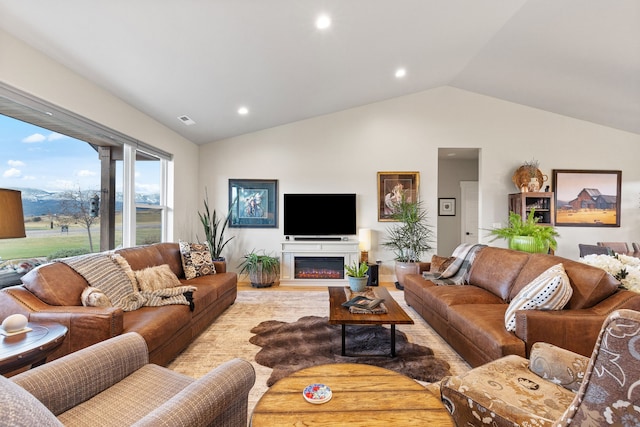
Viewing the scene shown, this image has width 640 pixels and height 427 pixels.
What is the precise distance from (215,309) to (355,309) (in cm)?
163

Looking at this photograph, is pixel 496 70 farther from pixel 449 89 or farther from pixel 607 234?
pixel 607 234

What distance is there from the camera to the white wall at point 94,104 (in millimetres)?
2097

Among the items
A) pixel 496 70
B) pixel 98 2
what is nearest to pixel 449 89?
pixel 496 70

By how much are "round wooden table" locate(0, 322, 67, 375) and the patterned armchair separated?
1.96m

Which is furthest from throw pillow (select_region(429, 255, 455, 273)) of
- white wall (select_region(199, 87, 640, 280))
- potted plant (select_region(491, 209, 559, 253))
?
white wall (select_region(199, 87, 640, 280))

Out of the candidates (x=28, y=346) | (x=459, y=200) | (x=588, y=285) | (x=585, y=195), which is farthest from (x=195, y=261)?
(x=585, y=195)

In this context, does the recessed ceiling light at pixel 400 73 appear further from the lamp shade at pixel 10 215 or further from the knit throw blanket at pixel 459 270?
the lamp shade at pixel 10 215

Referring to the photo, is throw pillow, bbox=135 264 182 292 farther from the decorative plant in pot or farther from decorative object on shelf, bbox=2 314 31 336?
the decorative plant in pot

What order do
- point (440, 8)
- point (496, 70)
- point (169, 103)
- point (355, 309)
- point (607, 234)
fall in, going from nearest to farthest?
point (355, 309) < point (440, 8) < point (169, 103) < point (496, 70) < point (607, 234)

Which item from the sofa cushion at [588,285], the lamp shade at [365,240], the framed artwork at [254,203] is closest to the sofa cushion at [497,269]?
the sofa cushion at [588,285]

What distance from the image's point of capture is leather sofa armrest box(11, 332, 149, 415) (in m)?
1.10

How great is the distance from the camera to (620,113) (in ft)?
15.0

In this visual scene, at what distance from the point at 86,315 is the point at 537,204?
6065 mm

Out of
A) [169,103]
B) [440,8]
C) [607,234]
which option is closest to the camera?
[440,8]
